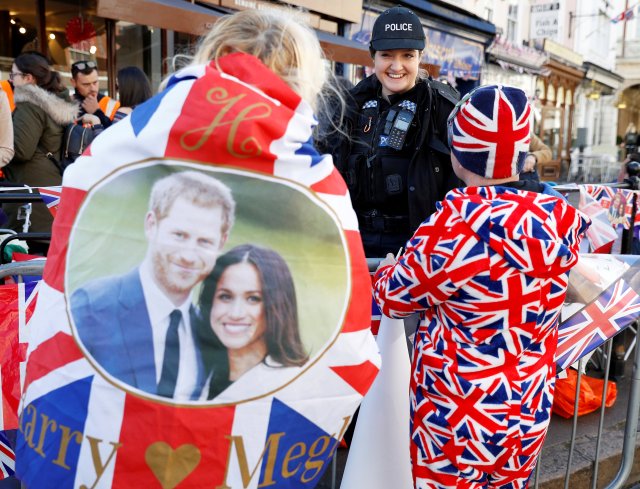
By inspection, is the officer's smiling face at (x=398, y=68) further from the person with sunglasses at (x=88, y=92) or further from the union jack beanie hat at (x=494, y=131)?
the person with sunglasses at (x=88, y=92)

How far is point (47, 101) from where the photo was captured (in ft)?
16.1

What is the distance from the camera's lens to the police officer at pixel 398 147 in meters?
2.92

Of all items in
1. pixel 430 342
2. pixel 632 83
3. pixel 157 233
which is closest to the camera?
pixel 157 233

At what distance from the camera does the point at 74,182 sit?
4.71ft

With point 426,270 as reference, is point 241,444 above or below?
below

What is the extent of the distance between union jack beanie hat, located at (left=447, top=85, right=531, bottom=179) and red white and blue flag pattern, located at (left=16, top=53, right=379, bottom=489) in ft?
1.88

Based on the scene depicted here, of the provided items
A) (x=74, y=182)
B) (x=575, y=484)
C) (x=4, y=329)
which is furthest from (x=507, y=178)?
(x=575, y=484)

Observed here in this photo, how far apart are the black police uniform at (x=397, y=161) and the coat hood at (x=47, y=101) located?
2.79 meters

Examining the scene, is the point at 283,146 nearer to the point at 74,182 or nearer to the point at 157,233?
the point at 157,233

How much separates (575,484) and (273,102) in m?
2.64

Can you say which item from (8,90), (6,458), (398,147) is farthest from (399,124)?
(8,90)

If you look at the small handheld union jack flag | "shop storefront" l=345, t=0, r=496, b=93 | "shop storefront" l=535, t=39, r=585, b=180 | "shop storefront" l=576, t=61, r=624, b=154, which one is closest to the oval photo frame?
the small handheld union jack flag

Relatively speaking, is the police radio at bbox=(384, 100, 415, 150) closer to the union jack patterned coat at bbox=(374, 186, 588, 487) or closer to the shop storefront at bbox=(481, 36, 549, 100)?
the union jack patterned coat at bbox=(374, 186, 588, 487)

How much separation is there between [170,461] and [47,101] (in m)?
4.22
